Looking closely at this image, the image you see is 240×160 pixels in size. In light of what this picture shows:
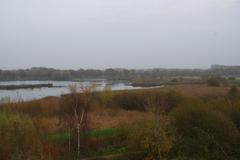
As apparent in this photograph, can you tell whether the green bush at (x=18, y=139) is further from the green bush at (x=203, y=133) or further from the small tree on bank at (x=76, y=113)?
the green bush at (x=203, y=133)

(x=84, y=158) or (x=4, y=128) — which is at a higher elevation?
(x=4, y=128)

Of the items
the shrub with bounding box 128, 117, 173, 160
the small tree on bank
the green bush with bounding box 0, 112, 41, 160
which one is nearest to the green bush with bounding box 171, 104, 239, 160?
the shrub with bounding box 128, 117, 173, 160

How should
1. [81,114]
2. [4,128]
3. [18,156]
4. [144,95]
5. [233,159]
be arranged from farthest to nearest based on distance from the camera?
1. [144,95]
2. [81,114]
3. [4,128]
4. [233,159]
5. [18,156]

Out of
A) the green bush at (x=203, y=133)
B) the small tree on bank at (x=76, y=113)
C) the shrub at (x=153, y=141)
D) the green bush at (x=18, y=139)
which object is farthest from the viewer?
the small tree on bank at (x=76, y=113)

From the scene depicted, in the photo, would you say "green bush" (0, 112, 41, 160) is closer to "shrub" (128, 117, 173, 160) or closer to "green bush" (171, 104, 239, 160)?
"shrub" (128, 117, 173, 160)

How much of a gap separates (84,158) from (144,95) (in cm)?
2163

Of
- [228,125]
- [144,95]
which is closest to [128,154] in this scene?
[228,125]

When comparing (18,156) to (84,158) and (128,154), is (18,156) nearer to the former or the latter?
(84,158)

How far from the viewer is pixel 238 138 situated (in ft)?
45.4

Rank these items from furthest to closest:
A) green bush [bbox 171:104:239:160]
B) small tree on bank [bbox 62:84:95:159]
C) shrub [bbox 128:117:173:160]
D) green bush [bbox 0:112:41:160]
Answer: small tree on bank [bbox 62:84:95:159] → green bush [bbox 171:104:239:160] → shrub [bbox 128:117:173:160] → green bush [bbox 0:112:41:160]

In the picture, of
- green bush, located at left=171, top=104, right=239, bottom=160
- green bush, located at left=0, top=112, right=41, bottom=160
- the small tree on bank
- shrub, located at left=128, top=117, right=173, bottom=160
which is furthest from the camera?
the small tree on bank

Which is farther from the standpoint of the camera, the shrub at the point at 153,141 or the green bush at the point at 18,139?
the shrub at the point at 153,141

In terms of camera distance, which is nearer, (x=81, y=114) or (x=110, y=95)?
(x=81, y=114)

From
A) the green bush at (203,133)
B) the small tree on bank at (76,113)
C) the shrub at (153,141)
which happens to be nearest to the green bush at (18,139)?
the small tree on bank at (76,113)
